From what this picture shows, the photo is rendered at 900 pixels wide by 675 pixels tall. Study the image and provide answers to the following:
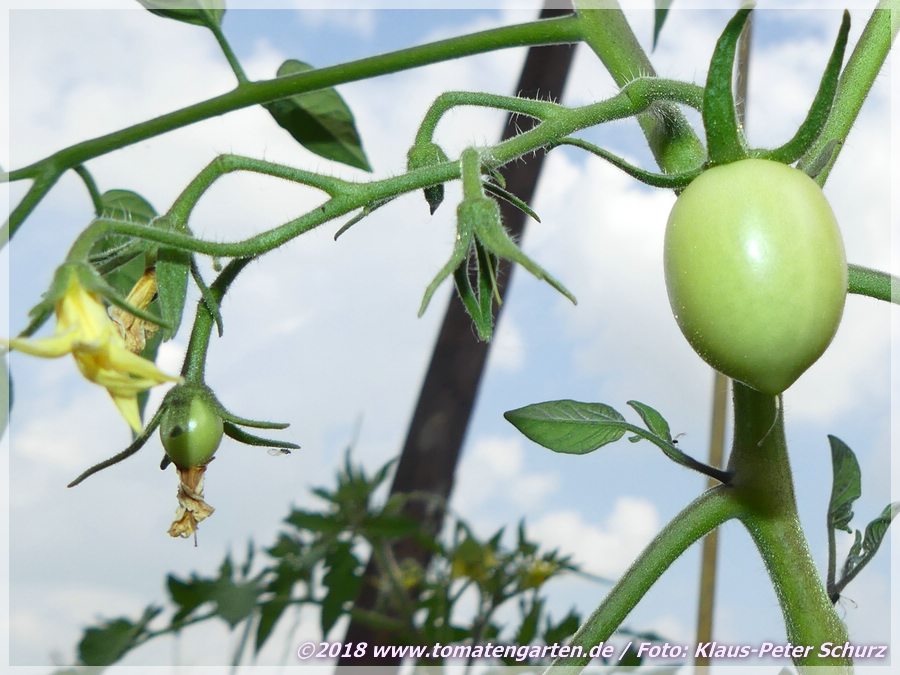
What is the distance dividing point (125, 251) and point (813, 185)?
0.23 m

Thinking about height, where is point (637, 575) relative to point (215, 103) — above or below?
below

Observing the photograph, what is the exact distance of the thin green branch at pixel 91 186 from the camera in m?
0.44

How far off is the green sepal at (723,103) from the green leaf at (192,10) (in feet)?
0.82

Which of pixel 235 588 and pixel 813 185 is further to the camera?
pixel 235 588

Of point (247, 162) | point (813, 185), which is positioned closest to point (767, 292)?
point (813, 185)

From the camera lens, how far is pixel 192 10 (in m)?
0.44

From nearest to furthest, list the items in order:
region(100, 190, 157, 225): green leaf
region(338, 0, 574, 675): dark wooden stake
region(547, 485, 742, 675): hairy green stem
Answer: region(547, 485, 742, 675): hairy green stem
region(100, 190, 157, 225): green leaf
region(338, 0, 574, 675): dark wooden stake

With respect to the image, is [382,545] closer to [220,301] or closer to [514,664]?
[514,664]

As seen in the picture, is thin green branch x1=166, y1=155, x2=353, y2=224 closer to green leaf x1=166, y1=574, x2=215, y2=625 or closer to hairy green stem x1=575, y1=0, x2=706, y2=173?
hairy green stem x1=575, y1=0, x2=706, y2=173

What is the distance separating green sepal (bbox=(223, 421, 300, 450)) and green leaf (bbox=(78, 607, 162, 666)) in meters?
0.43

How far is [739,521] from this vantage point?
1.26ft

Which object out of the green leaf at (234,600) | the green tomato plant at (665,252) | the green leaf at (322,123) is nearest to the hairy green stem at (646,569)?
the green tomato plant at (665,252)

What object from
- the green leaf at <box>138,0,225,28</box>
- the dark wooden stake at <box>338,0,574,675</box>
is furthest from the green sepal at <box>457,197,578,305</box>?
the dark wooden stake at <box>338,0,574,675</box>

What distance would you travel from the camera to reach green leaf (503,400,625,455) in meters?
0.40
